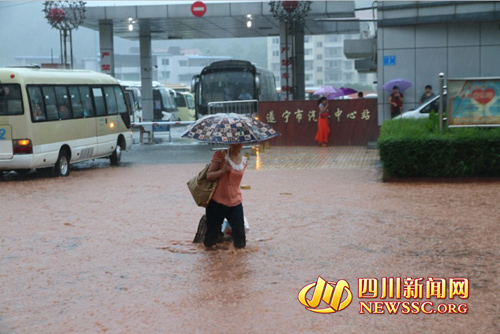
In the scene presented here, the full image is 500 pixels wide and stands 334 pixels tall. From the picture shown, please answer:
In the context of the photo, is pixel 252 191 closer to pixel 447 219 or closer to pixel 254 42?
pixel 447 219

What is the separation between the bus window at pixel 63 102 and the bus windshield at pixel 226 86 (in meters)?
13.7

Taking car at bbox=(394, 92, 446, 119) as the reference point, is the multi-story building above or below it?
above

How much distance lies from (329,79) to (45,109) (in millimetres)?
110061

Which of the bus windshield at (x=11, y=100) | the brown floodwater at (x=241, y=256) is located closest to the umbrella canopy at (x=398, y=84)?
the brown floodwater at (x=241, y=256)

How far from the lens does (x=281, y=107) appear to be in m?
26.5

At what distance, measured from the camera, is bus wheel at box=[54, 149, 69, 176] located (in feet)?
61.4

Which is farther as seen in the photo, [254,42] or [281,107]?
[254,42]

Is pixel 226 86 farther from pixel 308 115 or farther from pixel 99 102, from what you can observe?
pixel 99 102

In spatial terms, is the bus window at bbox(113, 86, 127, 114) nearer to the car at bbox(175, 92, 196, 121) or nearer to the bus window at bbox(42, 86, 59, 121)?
the bus window at bbox(42, 86, 59, 121)

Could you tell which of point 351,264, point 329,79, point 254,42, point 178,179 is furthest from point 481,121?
point 254,42

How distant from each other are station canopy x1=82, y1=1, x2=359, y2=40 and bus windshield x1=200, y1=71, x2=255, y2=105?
261 cm

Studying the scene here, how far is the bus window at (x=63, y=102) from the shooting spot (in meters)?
19.2

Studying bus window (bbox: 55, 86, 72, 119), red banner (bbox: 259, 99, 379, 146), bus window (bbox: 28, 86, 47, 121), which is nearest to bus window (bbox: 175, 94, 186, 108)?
red banner (bbox: 259, 99, 379, 146)

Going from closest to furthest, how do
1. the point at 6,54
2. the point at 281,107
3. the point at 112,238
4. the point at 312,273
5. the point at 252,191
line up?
the point at 312,273 < the point at 112,238 < the point at 252,191 < the point at 281,107 < the point at 6,54
